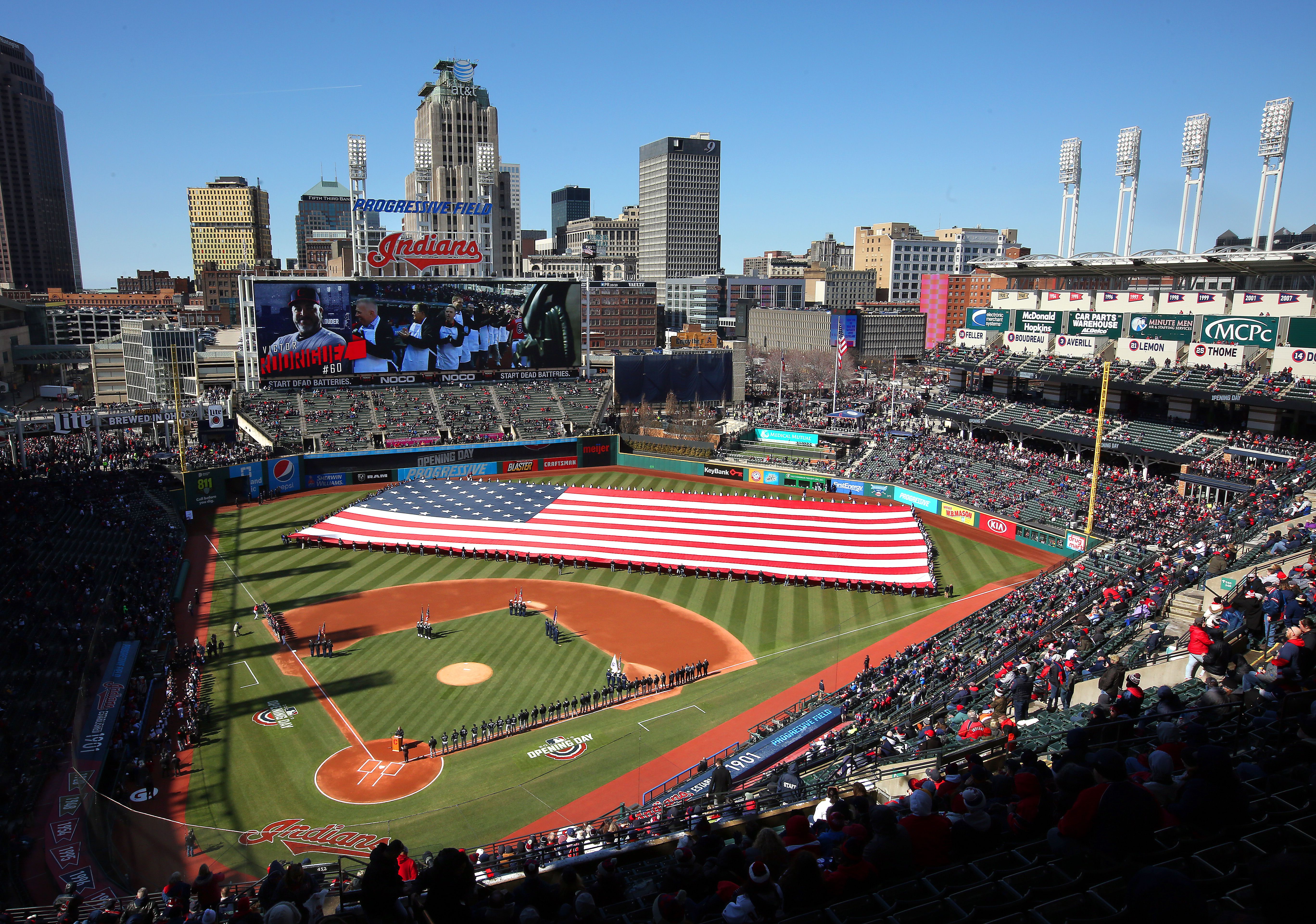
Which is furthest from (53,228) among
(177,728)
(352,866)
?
(352,866)

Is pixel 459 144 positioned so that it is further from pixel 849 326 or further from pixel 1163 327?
pixel 1163 327

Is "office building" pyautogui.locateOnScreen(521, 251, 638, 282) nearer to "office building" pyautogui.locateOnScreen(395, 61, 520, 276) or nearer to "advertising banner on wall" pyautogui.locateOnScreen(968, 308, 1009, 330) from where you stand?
"office building" pyautogui.locateOnScreen(395, 61, 520, 276)

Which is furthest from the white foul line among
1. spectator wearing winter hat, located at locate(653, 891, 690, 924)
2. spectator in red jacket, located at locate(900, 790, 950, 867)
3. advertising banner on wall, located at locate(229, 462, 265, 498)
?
advertising banner on wall, located at locate(229, 462, 265, 498)

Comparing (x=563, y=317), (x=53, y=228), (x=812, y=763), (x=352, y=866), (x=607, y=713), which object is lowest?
(x=607, y=713)

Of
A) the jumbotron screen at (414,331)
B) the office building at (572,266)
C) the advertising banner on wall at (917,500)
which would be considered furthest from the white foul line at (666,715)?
the office building at (572,266)

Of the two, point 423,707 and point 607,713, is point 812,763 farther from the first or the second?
point 423,707

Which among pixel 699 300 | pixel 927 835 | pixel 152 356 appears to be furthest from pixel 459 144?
pixel 927 835
